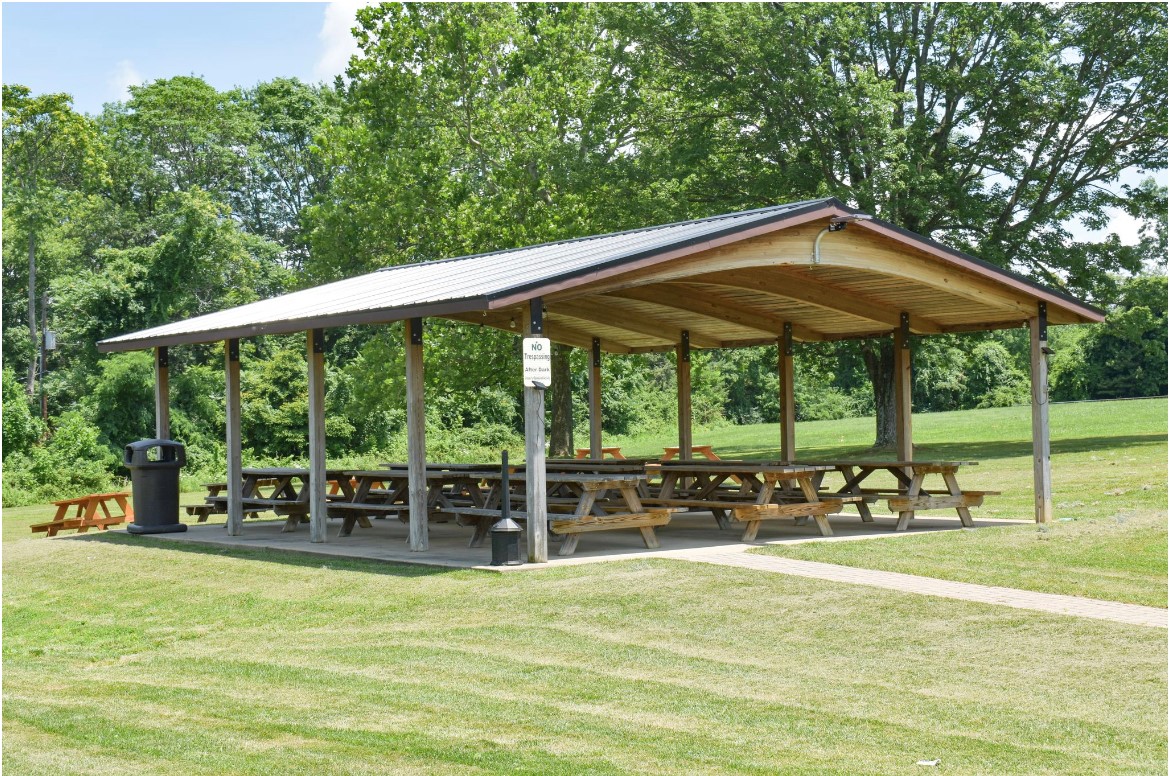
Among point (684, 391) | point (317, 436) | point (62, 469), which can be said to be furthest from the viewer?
point (62, 469)

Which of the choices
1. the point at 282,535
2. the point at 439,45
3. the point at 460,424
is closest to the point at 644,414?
the point at 460,424

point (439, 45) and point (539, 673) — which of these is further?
point (439, 45)

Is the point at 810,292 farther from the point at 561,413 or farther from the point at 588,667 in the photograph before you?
the point at 561,413

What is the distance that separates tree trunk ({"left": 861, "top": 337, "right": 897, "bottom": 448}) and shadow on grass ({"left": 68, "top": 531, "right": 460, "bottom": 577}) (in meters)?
17.7

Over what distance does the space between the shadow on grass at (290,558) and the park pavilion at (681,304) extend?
0.81m

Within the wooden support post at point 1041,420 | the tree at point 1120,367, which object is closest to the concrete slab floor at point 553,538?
the wooden support post at point 1041,420

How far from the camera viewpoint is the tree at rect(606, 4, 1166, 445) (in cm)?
2628

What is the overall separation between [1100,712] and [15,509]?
2158cm

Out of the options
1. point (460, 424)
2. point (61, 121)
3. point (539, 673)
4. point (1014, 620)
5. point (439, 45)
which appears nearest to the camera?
point (539, 673)

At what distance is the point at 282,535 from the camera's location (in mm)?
15852

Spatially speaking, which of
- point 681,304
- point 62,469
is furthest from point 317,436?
point 62,469

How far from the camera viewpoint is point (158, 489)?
1638 cm

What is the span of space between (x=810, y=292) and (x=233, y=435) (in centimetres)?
723

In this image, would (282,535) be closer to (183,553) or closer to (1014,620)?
(183,553)
